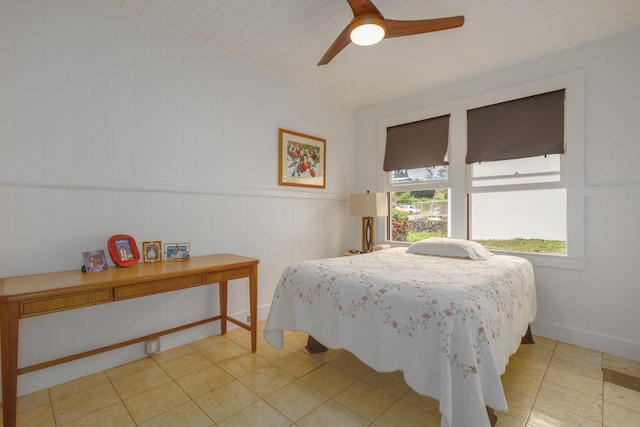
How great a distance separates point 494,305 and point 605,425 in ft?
2.81

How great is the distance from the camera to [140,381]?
79.1 inches

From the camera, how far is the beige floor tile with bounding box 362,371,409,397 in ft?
6.36

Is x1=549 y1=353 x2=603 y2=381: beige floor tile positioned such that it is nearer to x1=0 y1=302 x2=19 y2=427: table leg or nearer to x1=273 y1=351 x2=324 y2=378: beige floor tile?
x1=273 y1=351 x2=324 y2=378: beige floor tile

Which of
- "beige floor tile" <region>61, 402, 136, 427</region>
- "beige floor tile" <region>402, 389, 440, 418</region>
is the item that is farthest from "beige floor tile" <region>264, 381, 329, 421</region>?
"beige floor tile" <region>61, 402, 136, 427</region>

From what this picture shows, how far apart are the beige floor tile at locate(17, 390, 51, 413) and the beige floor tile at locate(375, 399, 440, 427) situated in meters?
1.97

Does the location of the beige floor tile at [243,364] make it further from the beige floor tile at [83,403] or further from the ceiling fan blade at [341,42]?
the ceiling fan blade at [341,42]

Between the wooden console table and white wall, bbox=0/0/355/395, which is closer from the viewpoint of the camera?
the wooden console table

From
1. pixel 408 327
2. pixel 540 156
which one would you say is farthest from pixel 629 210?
pixel 408 327

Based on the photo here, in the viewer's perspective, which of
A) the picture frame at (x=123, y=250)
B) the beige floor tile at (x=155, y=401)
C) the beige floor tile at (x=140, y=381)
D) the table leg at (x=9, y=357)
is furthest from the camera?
the picture frame at (x=123, y=250)

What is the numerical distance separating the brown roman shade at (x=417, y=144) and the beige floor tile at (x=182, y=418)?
3222 mm

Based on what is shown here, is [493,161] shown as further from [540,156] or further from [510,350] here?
[510,350]

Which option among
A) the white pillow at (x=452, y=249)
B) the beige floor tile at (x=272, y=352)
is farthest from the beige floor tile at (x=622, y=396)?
the beige floor tile at (x=272, y=352)

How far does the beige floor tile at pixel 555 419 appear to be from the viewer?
1615 millimetres

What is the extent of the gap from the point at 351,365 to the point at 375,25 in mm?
2329
